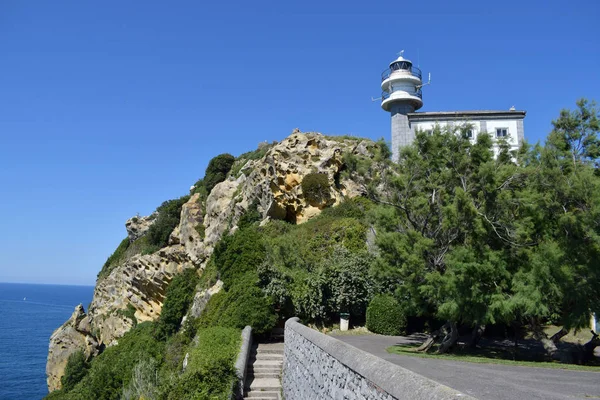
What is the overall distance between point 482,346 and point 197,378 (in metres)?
10.5

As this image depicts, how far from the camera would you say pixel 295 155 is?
27.6 m

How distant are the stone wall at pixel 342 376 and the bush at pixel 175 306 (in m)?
17.2

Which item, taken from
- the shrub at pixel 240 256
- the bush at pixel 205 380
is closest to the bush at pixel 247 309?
the shrub at pixel 240 256

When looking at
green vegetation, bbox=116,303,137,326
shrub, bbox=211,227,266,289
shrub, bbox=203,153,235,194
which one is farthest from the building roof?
green vegetation, bbox=116,303,137,326

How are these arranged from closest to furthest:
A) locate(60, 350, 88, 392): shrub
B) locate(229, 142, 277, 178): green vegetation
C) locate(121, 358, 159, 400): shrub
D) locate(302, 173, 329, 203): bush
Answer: locate(121, 358, 159, 400): shrub, locate(302, 173, 329, 203): bush, locate(60, 350, 88, 392): shrub, locate(229, 142, 277, 178): green vegetation

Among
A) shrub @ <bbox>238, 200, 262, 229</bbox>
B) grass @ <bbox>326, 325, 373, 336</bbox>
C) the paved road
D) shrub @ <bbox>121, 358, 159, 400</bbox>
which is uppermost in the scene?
shrub @ <bbox>238, 200, 262, 229</bbox>

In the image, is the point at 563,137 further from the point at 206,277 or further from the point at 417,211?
the point at 206,277

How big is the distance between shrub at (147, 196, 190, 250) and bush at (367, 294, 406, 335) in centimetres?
2580

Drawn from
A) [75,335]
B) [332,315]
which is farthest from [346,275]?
[75,335]

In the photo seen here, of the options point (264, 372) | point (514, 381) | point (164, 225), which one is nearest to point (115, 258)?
point (164, 225)

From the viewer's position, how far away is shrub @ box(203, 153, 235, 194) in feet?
138

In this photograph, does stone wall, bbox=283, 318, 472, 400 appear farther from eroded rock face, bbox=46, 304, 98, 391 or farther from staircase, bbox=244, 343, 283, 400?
eroded rock face, bbox=46, 304, 98, 391

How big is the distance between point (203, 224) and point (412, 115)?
17.7m

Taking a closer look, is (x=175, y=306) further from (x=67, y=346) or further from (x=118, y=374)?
(x=67, y=346)
